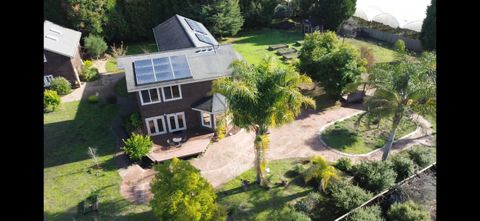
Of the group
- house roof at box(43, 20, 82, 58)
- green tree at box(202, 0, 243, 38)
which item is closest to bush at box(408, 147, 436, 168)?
green tree at box(202, 0, 243, 38)

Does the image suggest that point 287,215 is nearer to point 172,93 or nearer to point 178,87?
point 178,87

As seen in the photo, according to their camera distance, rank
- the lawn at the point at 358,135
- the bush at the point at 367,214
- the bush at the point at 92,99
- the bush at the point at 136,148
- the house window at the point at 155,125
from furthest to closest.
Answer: the bush at the point at 92,99 < the house window at the point at 155,125 < the lawn at the point at 358,135 < the bush at the point at 136,148 < the bush at the point at 367,214

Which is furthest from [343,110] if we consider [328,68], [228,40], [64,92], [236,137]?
[64,92]

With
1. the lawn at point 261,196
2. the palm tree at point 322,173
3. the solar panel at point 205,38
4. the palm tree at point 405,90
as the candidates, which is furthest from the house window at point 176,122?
the palm tree at point 405,90

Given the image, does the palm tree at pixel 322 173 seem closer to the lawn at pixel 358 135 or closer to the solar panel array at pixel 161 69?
the lawn at pixel 358 135

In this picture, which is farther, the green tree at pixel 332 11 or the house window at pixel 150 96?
the green tree at pixel 332 11
